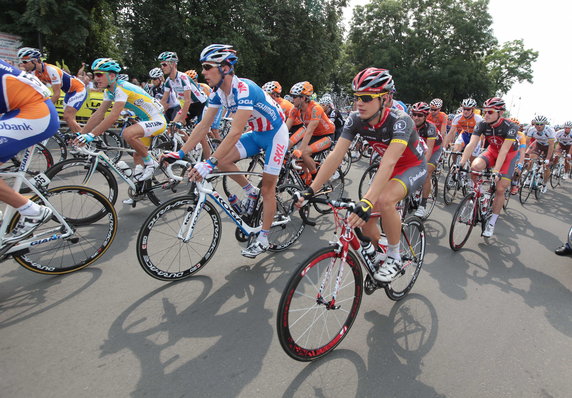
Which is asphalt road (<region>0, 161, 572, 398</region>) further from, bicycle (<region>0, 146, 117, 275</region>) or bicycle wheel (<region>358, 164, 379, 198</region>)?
bicycle wheel (<region>358, 164, 379, 198</region>)

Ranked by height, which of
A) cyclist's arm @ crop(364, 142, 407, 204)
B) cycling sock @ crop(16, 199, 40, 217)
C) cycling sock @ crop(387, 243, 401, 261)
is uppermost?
cyclist's arm @ crop(364, 142, 407, 204)

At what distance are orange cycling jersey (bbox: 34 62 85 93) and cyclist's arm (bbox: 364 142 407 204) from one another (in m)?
6.43

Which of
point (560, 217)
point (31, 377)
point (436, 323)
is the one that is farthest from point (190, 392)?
point (560, 217)

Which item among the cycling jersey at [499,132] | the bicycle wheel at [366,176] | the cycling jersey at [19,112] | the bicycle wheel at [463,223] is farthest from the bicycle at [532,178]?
the cycling jersey at [19,112]

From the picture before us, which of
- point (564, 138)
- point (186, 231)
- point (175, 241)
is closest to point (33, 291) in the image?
point (175, 241)

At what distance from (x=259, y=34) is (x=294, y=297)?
2224 cm

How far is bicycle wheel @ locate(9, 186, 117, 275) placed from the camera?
3395 millimetres

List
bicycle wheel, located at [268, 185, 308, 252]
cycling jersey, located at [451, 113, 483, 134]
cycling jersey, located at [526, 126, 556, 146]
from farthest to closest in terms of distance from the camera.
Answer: cycling jersey, located at [526, 126, 556, 146] → cycling jersey, located at [451, 113, 483, 134] → bicycle wheel, located at [268, 185, 308, 252]

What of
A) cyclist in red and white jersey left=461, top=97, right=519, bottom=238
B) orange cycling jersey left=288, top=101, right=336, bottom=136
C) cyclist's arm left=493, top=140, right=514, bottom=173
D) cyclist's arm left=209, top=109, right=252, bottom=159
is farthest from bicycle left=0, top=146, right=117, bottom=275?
cyclist's arm left=493, top=140, right=514, bottom=173

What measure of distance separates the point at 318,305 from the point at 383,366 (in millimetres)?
687

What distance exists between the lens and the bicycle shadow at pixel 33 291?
2994mm

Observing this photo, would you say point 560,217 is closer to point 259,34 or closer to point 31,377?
point 31,377

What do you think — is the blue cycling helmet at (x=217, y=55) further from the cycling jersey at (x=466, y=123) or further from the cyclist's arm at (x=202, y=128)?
the cycling jersey at (x=466, y=123)

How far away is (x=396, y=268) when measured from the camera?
3170 mm
